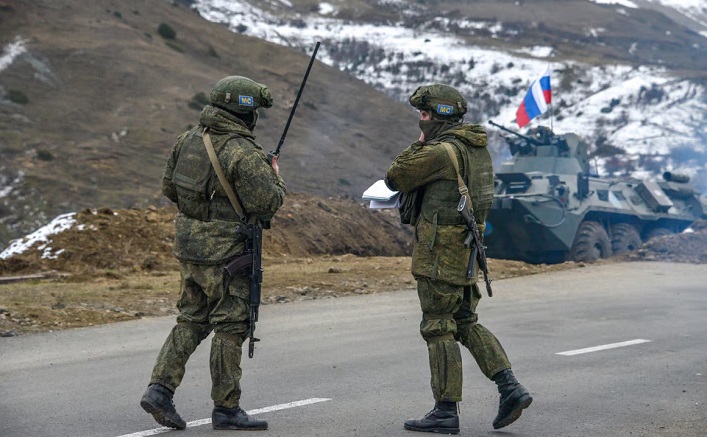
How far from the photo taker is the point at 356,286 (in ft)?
51.5

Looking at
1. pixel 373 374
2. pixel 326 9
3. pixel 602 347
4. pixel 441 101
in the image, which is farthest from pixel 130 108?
pixel 326 9

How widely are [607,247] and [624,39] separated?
77.9m

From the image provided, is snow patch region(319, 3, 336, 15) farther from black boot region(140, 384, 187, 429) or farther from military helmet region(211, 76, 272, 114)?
black boot region(140, 384, 187, 429)

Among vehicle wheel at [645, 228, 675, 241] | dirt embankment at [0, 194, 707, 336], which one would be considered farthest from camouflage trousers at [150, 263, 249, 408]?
vehicle wheel at [645, 228, 675, 241]

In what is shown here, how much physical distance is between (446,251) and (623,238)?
63.0 ft

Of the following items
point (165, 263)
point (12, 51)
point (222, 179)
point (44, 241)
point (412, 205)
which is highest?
point (12, 51)

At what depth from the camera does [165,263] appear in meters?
18.8

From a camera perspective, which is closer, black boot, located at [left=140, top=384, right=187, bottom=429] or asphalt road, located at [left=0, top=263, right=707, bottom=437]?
black boot, located at [left=140, top=384, right=187, bottom=429]

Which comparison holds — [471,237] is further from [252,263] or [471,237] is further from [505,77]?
[505,77]

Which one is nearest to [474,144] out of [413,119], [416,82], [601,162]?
[413,119]

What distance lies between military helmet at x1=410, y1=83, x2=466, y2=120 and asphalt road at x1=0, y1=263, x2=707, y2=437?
1.84 m

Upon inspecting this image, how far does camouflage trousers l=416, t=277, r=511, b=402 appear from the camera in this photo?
6.46 m

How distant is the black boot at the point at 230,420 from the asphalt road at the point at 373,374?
3.9 inches

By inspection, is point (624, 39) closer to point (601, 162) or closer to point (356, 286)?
point (601, 162)
